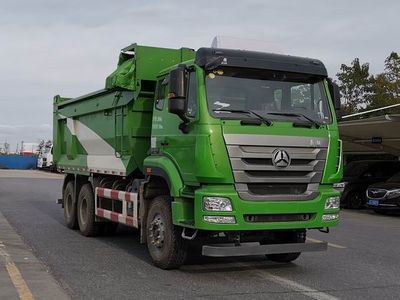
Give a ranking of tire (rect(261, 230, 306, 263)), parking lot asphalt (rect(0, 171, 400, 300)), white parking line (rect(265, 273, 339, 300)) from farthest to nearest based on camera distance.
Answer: tire (rect(261, 230, 306, 263)) → parking lot asphalt (rect(0, 171, 400, 300)) → white parking line (rect(265, 273, 339, 300))

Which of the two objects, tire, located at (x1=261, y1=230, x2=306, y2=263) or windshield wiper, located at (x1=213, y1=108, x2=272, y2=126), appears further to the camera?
tire, located at (x1=261, y1=230, x2=306, y2=263)

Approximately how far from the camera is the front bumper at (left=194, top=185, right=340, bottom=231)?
703 cm

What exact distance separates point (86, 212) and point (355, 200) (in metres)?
11.7

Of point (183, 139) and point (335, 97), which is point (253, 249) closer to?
point (183, 139)

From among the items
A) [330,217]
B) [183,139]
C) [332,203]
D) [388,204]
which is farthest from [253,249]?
[388,204]

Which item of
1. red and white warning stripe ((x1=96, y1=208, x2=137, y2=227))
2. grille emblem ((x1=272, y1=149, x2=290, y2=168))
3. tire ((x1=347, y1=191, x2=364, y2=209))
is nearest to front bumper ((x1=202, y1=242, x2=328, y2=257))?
grille emblem ((x1=272, y1=149, x2=290, y2=168))

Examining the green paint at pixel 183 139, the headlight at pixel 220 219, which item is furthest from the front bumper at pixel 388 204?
the headlight at pixel 220 219

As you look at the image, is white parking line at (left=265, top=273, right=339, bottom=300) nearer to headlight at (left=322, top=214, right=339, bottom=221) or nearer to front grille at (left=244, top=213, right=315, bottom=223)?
front grille at (left=244, top=213, right=315, bottom=223)

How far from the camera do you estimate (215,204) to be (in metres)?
6.99

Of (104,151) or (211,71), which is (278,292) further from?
(104,151)

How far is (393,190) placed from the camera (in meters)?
17.3

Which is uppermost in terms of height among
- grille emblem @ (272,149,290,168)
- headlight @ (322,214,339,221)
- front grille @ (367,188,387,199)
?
grille emblem @ (272,149,290,168)

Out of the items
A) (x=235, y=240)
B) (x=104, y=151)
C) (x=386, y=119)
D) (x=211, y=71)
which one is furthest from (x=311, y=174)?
(x=386, y=119)

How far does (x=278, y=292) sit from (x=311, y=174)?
168 centimetres
